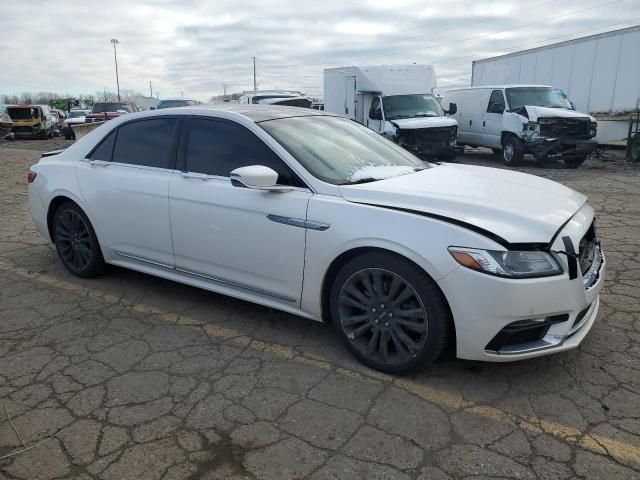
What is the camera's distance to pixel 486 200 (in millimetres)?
3033

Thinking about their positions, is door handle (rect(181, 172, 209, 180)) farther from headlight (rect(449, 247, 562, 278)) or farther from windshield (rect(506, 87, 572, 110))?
windshield (rect(506, 87, 572, 110))

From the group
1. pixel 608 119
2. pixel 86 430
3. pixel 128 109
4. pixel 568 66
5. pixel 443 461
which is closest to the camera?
pixel 443 461

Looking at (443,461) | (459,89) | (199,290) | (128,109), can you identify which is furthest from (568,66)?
(128,109)

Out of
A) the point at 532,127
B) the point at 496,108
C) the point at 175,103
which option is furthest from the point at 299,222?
the point at 175,103

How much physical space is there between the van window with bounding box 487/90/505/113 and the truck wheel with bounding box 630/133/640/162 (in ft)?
11.2

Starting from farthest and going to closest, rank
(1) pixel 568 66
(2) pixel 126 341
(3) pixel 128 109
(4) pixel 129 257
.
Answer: (3) pixel 128 109 < (1) pixel 568 66 < (4) pixel 129 257 < (2) pixel 126 341

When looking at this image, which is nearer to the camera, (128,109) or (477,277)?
(477,277)

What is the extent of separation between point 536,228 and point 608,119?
1459 cm

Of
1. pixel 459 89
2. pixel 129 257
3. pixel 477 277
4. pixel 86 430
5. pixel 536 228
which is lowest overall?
pixel 86 430

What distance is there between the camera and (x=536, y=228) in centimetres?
280

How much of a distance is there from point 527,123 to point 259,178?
11245 millimetres

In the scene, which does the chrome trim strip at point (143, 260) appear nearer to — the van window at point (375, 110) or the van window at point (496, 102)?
the van window at point (375, 110)

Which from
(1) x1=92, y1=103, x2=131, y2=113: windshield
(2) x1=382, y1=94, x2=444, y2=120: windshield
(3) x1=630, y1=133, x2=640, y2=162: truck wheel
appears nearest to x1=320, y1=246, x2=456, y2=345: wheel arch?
(2) x1=382, y1=94, x2=444, y2=120: windshield

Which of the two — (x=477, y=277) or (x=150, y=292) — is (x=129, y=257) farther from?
(x=477, y=277)
